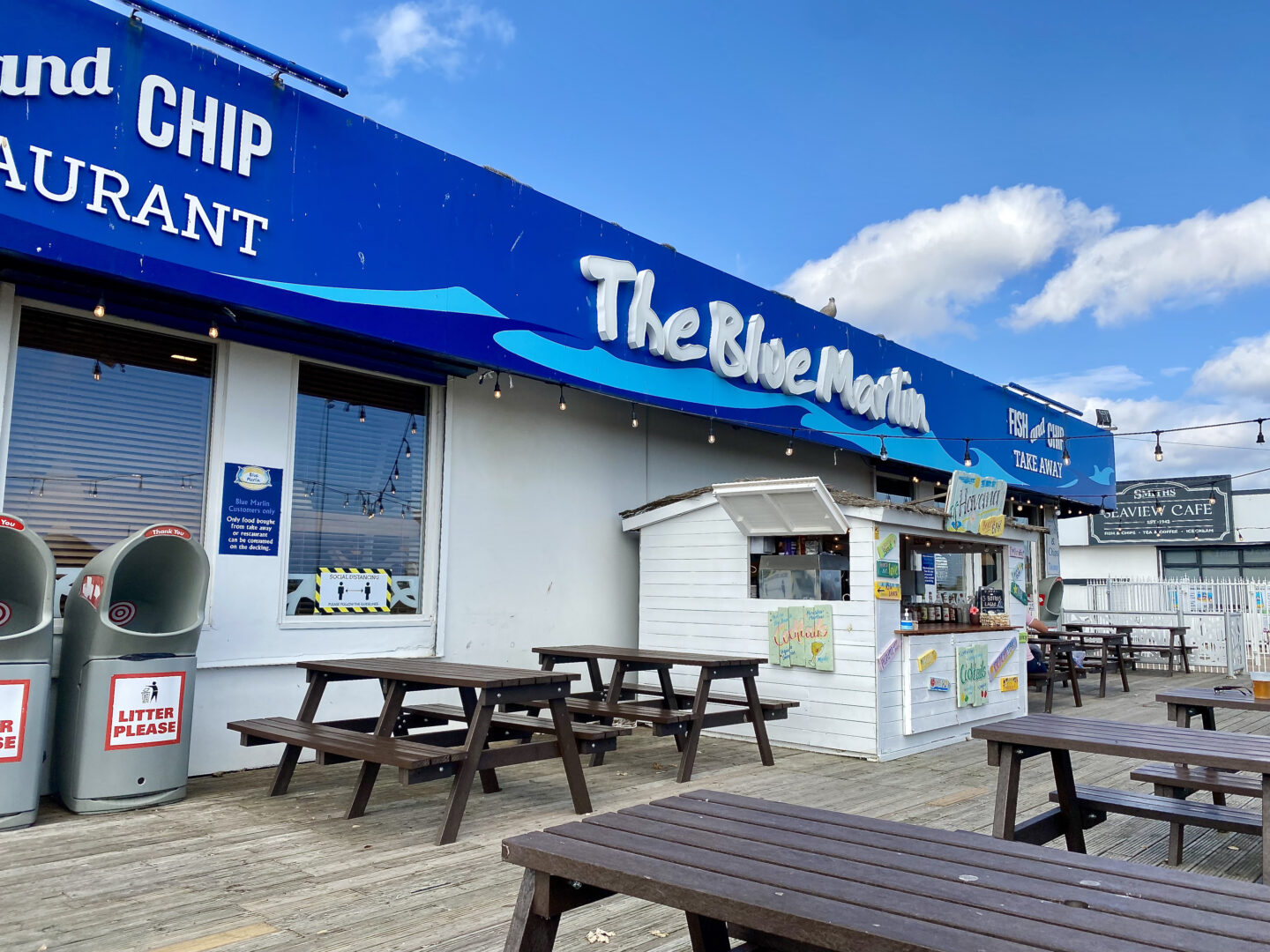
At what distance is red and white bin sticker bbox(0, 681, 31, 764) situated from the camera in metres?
4.20

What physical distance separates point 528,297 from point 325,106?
6.58ft

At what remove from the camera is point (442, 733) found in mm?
4973

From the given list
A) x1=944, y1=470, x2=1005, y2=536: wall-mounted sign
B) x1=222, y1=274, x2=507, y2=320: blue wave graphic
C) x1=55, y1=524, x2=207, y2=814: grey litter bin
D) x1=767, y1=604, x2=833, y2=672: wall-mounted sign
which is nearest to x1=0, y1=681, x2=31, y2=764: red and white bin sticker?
x1=55, y1=524, x2=207, y2=814: grey litter bin

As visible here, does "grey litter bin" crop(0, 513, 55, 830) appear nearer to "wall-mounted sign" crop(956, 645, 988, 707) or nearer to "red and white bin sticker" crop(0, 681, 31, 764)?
"red and white bin sticker" crop(0, 681, 31, 764)

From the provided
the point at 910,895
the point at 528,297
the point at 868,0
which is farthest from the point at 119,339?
the point at 868,0

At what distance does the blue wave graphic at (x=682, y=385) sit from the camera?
714cm

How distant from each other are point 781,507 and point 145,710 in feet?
15.1

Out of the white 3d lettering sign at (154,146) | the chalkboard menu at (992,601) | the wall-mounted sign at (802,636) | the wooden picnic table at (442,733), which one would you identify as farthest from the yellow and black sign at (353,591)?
the chalkboard menu at (992,601)

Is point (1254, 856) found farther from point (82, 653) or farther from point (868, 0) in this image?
point (868, 0)

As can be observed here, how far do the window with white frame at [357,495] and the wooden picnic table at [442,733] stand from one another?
130 centimetres

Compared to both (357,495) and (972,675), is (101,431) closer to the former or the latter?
(357,495)

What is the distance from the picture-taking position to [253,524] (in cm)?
596

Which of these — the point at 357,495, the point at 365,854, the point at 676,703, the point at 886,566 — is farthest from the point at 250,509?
the point at 886,566

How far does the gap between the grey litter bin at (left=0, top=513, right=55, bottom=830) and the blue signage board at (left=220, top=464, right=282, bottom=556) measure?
4.32 feet
